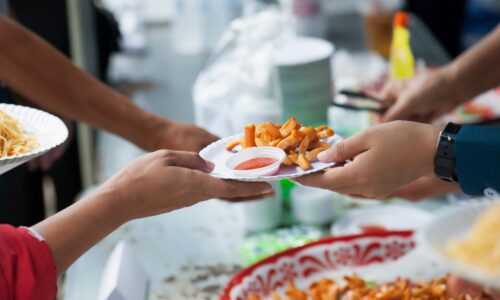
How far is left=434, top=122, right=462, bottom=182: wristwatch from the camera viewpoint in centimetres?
119

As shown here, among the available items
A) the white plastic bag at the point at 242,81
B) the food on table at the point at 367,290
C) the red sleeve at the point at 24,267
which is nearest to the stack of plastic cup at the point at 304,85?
the white plastic bag at the point at 242,81

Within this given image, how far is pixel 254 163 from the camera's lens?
3.78 feet

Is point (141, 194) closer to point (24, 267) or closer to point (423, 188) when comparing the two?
point (24, 267)

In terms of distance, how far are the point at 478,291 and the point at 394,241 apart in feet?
0.82

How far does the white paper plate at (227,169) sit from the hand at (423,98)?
0.69 m

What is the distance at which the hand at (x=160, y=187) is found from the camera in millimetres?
1116

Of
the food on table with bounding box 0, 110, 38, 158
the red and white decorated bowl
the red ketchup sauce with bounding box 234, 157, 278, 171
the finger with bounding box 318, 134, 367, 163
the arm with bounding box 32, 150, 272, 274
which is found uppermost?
the food on table with bounding box 0, 110, 38, 158

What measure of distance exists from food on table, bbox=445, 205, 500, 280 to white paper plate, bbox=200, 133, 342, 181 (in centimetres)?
24

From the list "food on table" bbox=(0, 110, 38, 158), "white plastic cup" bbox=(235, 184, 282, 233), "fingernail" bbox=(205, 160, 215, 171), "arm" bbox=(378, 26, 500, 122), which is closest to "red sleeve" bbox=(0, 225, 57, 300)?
"food on table" bbox=(0, 110, 38, 158)

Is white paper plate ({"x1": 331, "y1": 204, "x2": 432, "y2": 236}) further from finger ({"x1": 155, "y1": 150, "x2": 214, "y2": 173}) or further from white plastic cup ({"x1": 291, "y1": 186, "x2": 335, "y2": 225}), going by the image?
finger ({"x1": 155, "y1": 150, "x2": 214, "y2": 173})

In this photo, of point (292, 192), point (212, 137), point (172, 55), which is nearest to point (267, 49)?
point (292, 192)

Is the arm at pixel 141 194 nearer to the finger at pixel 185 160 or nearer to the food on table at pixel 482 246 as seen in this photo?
the finger at pixel 185 160

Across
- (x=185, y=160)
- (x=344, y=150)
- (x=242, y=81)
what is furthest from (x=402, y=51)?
(x=185, y=160)

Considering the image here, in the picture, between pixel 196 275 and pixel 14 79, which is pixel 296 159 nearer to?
pixel 196 275
